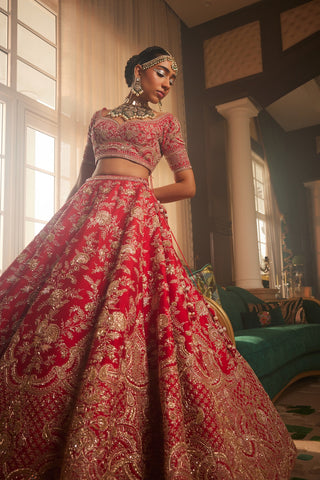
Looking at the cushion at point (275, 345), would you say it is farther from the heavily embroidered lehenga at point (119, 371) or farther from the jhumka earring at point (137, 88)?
the jhumka earring at point (137, 88)

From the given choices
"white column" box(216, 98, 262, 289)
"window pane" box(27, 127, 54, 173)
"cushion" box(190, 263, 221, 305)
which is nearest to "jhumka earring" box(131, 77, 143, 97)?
"cushion" box(190, 263, 221, 305)

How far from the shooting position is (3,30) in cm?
329

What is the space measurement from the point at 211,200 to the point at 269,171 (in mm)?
2673

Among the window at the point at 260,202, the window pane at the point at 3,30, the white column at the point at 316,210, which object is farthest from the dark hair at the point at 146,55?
the white column at the point at 316,210

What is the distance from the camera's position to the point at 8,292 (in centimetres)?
140

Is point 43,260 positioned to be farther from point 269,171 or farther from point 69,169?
point 269,171

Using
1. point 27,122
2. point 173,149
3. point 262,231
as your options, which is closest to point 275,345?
point 173,149

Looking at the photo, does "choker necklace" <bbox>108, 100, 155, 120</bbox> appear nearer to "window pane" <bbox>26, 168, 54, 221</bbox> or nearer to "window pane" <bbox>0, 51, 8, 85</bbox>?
"window pane" <bbox>26, 168, 54, 221</bbox>

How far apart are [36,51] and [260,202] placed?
530 centimetres

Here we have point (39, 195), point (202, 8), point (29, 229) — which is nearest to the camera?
point (29, 229)

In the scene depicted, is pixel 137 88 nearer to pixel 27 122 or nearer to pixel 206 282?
pixel 206 282

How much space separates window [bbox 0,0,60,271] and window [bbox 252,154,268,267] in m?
4.88

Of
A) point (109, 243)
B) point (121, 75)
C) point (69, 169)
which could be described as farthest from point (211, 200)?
point (109, 243)

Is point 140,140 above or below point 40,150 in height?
below
